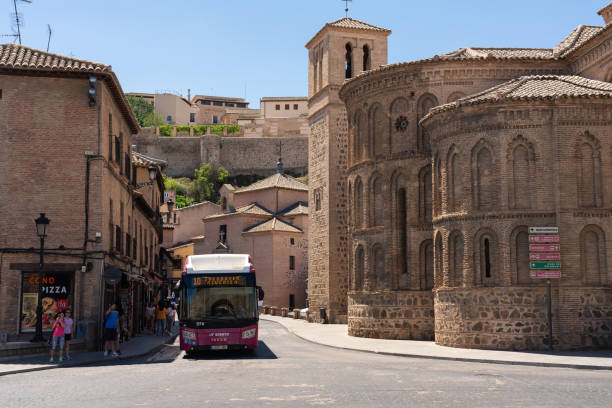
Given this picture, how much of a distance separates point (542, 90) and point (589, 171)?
9.61 ft

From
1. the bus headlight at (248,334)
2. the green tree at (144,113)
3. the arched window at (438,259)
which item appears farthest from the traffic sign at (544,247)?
the green tree at (144,113)

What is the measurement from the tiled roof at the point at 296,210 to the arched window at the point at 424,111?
33.6 meters

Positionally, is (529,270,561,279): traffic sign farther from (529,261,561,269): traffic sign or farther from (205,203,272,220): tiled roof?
(205,203,272,220): tiled roof

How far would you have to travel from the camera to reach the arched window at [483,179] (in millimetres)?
23438

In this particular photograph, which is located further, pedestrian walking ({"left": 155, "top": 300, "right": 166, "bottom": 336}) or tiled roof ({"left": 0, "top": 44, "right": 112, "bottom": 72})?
pedestrian walking ({"left": 155, "top": 300, "right": 166, "bottom": 336})

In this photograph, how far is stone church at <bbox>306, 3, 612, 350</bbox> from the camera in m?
22.6

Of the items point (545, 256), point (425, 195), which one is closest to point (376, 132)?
point (425, 195)

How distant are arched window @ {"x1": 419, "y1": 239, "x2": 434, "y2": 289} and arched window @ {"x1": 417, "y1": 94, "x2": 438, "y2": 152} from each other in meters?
3.76

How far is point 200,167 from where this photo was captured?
98.1 metres

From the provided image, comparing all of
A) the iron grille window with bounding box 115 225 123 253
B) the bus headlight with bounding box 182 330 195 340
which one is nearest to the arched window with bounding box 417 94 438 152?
the iron grille window with bounding box 115 225 123 253

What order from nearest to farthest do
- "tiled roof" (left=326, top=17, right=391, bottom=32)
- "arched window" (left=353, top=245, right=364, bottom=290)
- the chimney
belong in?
"arched window" (left=353, top=245, right=364, bottom=290) < the chimney < "tiled roof" (left=326, top=17, right=391, bottom=32)

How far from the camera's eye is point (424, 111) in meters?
29.7

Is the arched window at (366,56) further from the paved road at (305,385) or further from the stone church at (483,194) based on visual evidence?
the paved road at (305,385)

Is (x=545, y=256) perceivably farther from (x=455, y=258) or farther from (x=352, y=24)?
(x=352, y=24)
